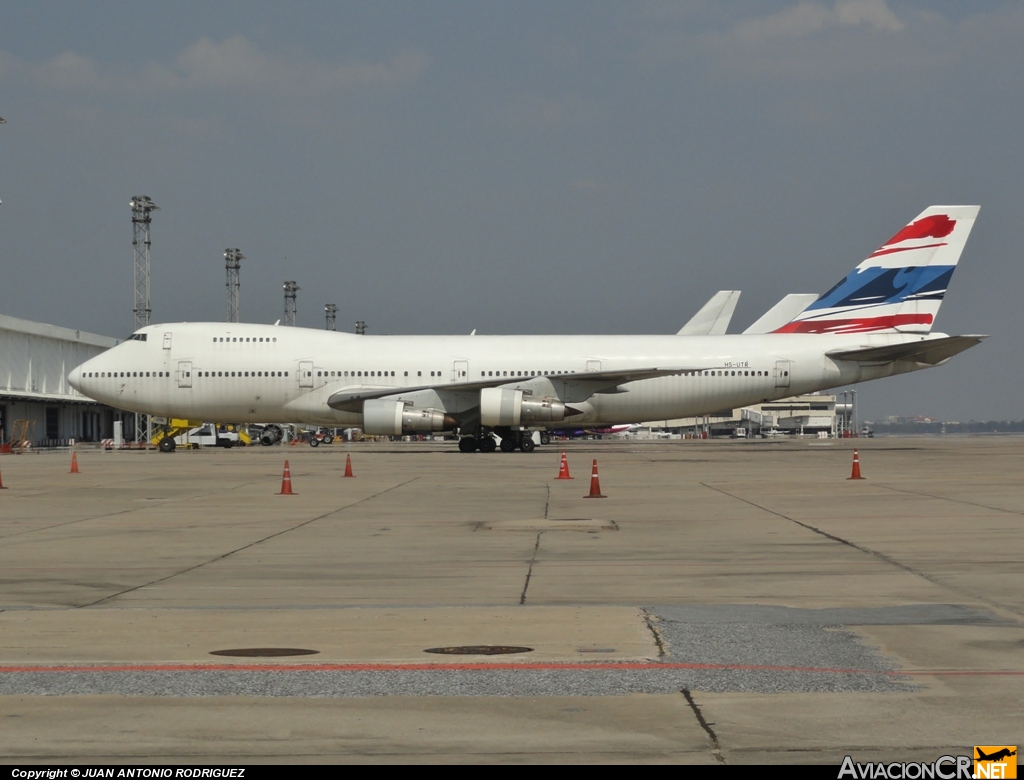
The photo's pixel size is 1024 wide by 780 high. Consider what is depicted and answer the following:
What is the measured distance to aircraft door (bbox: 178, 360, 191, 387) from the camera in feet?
144

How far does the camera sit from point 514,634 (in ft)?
26.6

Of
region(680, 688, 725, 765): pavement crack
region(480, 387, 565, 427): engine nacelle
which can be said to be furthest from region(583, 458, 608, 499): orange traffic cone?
region(480, 387, 565, 427): engine nacelle

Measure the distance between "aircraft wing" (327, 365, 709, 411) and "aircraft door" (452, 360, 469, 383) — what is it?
22.1 inches

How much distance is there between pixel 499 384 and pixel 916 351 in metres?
14.8

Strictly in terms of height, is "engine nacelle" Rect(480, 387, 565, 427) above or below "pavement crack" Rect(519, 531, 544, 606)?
above

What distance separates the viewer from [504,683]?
6.52 metres

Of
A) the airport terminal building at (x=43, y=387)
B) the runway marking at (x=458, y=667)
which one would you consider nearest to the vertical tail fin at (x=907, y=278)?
the runway marking at (x=458, y=667)

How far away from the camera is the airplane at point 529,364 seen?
43.1 metres

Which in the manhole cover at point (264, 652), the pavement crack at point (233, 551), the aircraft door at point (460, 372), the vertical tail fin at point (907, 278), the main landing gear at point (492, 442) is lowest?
the manhole cover at point (264, 652)

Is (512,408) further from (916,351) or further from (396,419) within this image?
(916,351)

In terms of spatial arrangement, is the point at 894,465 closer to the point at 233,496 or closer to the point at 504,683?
the point at 233,496

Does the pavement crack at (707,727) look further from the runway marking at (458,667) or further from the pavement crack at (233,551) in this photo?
the pavement crack at (233,551)

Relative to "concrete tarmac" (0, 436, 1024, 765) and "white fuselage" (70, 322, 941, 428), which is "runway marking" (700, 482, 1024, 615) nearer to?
"concrete tarmac" (0, 436, 1024, 765)

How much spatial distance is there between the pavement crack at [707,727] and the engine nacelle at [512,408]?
35.1 metres
